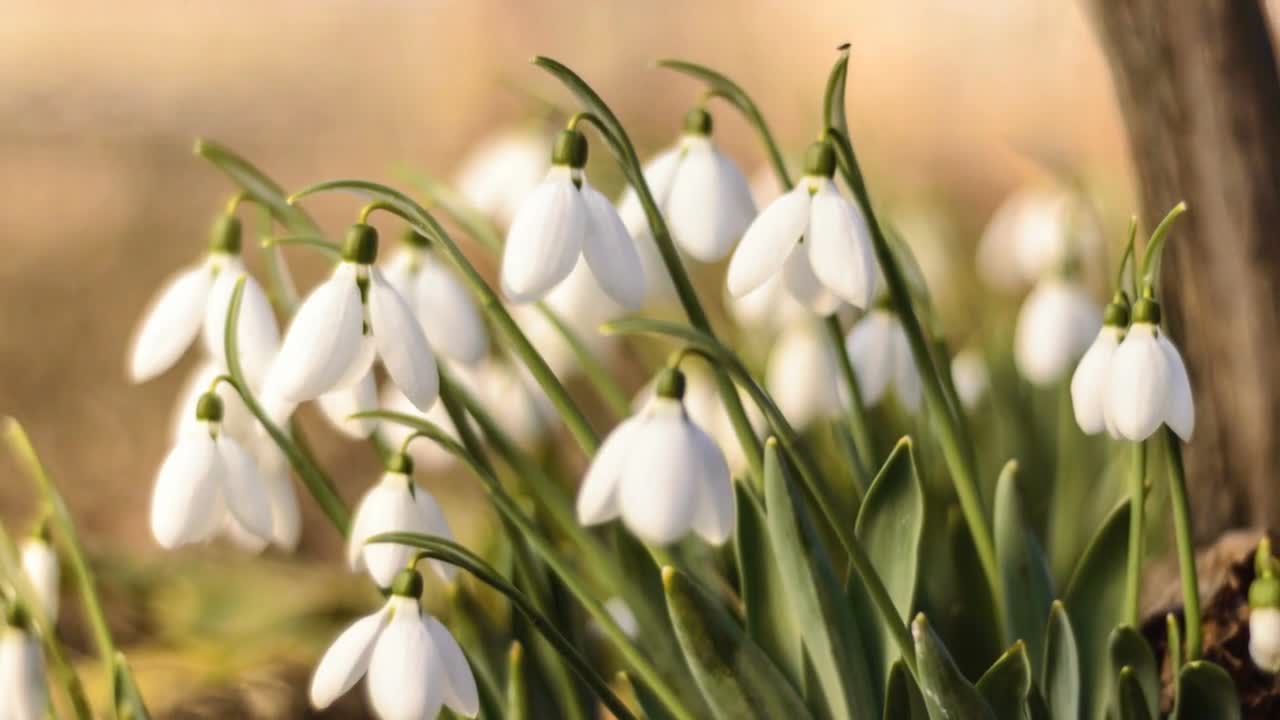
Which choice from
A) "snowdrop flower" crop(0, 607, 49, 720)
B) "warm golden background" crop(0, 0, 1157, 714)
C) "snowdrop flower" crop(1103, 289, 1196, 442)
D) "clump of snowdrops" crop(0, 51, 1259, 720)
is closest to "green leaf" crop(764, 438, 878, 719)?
"clump of snowdrops" crop(0, 51, 1259, 720)

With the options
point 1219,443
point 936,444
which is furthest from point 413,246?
point 1219,443

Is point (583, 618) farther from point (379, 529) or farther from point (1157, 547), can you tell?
point (1157, 547)

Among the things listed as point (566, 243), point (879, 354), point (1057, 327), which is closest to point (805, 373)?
point (879, 354)

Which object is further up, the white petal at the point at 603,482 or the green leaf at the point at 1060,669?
the white petal at the point at 603,482

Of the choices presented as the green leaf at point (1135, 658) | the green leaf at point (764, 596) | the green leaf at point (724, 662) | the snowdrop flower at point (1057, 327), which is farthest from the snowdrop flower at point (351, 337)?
the snowdrop flower at point (1057, 327)

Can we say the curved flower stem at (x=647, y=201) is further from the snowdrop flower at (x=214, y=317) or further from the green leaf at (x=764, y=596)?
the snowdrop flower at (x=214, y=317)
